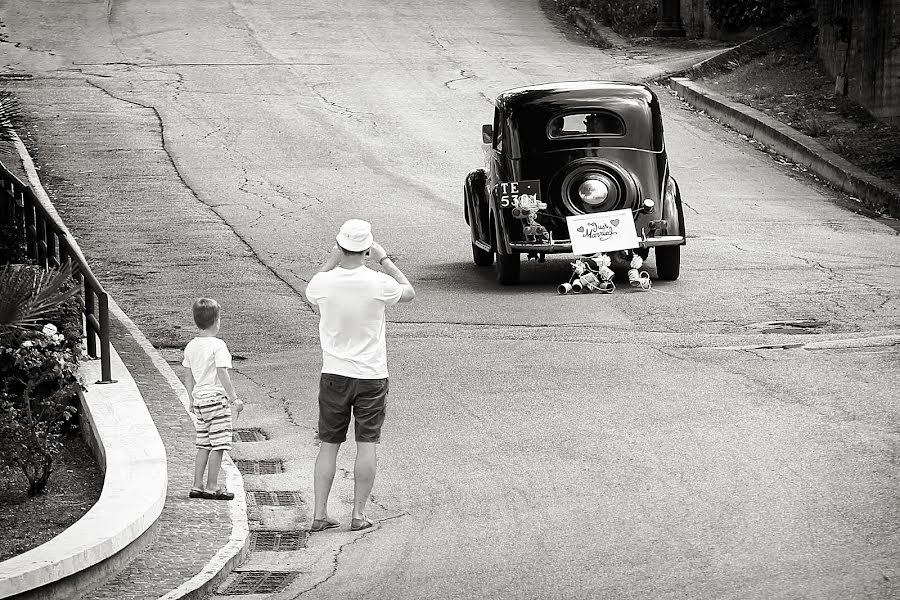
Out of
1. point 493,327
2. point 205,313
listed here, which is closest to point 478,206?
point 493,327

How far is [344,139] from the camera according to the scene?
75.9 feet

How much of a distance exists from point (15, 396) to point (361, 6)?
28201 millimetres

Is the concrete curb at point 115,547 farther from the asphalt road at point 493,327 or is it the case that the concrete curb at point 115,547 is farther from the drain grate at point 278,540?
the asphalt road at point 493,327

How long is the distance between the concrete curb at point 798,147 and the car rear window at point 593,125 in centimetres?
593

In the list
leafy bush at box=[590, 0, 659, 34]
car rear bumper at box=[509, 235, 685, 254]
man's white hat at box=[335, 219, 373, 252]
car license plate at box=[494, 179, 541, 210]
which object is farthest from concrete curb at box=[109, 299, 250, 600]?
leafy bush at box=[590, 0, 659, 34]

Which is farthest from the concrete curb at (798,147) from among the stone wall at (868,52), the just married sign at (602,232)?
the just married sign at (602,232)

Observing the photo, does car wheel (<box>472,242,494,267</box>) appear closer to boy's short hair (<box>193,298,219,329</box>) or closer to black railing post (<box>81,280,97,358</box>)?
black railing post (<box>81,280,97,358</box>)

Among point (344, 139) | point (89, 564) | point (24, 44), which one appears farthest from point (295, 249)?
point (24, 44)

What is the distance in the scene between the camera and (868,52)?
23984 millimetres

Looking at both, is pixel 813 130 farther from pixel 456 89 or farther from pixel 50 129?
pixel 50 129

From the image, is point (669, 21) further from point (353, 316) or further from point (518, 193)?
point (353, 316)

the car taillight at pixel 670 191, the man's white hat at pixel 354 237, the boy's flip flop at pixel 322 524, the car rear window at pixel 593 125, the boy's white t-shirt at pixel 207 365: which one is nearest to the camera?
the man's white hat at pixel 354 237

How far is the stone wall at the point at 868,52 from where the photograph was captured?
2300 cm

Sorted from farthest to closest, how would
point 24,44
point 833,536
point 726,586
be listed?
point 24,44 → point 833,536 → point 726,586
